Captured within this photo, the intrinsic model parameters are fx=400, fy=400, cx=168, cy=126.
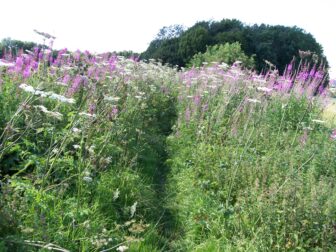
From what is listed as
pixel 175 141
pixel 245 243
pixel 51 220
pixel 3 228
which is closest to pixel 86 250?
pixel 51 220

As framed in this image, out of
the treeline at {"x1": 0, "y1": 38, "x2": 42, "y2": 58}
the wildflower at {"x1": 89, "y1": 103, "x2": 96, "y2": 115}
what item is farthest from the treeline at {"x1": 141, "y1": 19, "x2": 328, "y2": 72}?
the wildflower at {"x1": 89, "y1": 103, "x2": 96, "y2": 115}

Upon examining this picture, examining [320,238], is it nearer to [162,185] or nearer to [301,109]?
[162,185]

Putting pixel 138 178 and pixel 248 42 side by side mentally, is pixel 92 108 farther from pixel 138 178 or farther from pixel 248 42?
pixel 248 42

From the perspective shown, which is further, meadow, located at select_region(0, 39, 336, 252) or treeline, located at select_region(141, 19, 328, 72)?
treeline, located at select_region(141, 19, 328, 72)

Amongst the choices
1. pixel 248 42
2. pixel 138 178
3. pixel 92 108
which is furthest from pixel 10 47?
pixel 248 42

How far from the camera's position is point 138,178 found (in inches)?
222

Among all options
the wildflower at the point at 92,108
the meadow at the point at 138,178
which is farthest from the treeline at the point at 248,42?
the wildflower at the point at 92,108

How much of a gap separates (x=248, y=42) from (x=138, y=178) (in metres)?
45.0

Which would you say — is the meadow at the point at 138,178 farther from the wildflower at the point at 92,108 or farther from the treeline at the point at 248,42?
the treeline at the point at 248,42

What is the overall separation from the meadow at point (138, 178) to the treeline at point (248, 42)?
35.4 metres

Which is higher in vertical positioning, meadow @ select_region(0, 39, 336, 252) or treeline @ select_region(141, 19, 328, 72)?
treeline @ select_region(141, 19, 328, 72)

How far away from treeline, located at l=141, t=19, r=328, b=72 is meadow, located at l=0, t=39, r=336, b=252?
3542 cm

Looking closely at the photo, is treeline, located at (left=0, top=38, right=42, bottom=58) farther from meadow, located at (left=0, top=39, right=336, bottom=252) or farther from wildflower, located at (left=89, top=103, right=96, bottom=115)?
wildflower, located at (left=89, top=103, right=96, bottom=115)

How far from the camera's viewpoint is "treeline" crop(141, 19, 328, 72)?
154 feet
